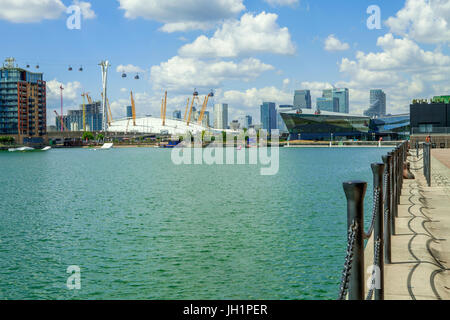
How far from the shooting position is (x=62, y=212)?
3011cm

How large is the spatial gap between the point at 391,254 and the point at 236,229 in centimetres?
1205

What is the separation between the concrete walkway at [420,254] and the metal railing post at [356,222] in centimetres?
255

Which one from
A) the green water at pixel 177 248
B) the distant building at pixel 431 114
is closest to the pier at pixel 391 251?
the green water at pixel 177 248

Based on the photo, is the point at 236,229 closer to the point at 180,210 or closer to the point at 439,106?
the point at 180,210

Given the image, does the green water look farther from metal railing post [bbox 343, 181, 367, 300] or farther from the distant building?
the distant building

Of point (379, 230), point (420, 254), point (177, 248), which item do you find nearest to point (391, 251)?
point (420, 254)

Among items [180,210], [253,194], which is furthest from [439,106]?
[180,210]

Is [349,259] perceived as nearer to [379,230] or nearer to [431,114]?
[379,230]

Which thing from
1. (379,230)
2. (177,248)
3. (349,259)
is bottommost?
(177,248)

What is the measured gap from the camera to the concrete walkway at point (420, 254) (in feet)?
26.7

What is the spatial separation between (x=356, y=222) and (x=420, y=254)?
6.29 m

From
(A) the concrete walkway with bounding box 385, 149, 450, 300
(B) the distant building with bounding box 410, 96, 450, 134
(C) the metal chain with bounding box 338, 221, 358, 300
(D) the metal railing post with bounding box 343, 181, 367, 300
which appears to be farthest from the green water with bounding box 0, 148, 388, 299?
(B) the distant building with bounding box 410, 96, 450, 134

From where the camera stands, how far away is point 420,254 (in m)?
10.6
